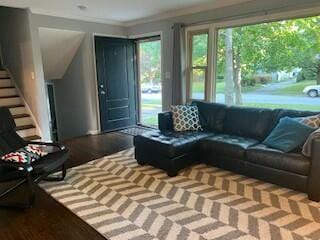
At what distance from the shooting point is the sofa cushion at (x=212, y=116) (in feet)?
12.7

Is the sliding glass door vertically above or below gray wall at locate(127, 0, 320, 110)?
below

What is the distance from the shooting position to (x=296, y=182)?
262 cm

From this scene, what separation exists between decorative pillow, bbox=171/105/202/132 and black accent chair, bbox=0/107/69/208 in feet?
5.46

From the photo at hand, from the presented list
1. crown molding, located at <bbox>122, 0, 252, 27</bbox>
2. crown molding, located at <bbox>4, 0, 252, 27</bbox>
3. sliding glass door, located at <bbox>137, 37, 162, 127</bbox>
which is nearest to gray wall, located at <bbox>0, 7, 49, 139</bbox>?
crown molding, located at <bbox>4, 0, 252, 27</bbox>

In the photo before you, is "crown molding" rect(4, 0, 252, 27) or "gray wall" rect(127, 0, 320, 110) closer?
"gray wall" rect(127, 0, 320, 110)

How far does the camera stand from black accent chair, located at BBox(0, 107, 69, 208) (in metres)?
2.56

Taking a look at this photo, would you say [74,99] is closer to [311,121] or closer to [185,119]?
[185,119]

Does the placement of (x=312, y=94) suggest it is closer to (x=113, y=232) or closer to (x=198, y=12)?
(x=198, y=12)

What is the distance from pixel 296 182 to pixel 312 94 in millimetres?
1597

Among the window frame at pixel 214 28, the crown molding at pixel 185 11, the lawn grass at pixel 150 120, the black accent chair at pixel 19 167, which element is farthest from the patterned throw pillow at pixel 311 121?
the lawn grass at pixel 150 120

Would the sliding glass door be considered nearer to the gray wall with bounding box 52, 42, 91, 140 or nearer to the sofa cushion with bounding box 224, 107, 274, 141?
the gray wall with bounding box 52, 42, 91, 140

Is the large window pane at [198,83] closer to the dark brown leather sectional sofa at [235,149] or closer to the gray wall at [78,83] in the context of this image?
the dark brown leather sectional sofa at [235,149]

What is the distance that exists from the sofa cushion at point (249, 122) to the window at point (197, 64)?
105cm

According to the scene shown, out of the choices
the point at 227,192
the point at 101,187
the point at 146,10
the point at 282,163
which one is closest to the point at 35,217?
the point at 101,187
